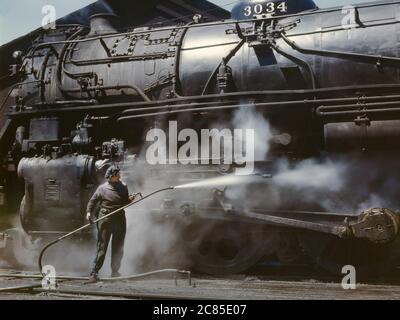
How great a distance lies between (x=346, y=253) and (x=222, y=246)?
154 cm

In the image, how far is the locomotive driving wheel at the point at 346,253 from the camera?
5.48 meters

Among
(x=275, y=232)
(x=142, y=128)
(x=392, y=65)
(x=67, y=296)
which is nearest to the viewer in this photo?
(x=67, y=296)

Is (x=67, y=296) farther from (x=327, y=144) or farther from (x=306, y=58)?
(x=306, y=58)

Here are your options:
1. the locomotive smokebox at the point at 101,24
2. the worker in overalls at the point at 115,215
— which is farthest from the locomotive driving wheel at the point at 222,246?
the locomotive smokebox at the point at 101,24

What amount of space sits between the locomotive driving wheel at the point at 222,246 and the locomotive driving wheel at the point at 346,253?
0.60m

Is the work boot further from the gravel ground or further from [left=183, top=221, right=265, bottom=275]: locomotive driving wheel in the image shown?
[left=183, top=221, right=265, bottom=275]: locomotive driving wheel

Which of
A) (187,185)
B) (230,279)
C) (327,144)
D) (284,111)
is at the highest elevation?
(284,111)

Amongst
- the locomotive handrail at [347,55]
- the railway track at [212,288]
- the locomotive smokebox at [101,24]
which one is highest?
the locomotive smokebox at [101,24]

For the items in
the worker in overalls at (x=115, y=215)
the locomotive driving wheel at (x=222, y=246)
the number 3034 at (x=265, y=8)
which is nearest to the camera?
the worker in overalls at (x=115, y=215)

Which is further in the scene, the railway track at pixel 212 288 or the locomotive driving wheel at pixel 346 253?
the locomotive driving wheel at pixel 346 253

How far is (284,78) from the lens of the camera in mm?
5875

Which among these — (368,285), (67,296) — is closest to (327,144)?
(368,285)

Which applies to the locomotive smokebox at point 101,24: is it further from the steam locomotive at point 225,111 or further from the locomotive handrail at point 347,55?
the locomotive handrail at point 347,55

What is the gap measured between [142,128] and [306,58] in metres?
2.31
